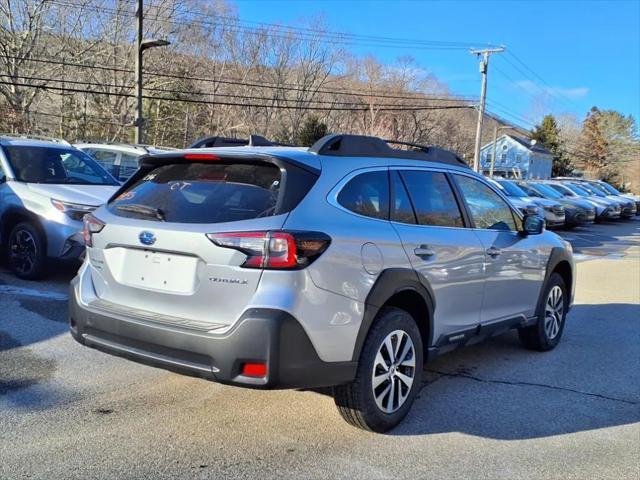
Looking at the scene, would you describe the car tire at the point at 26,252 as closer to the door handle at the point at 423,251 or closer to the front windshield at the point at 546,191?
the door handle at the point at 423,251

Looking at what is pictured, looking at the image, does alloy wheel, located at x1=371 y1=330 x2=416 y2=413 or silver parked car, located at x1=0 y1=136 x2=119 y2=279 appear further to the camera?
silver parked car, located at x1=0 y1=136 x2=119 y2=279

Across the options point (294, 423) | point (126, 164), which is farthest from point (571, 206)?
point (294, 423)

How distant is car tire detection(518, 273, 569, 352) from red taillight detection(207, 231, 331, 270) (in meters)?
3.42

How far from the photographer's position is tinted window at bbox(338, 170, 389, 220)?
3763mm

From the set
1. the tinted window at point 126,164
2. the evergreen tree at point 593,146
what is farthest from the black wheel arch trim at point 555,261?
the evergreen tree at point 593,146

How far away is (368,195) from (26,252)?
528 centimetres

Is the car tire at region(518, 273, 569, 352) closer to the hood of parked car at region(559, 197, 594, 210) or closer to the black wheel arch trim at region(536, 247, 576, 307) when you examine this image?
the black wheel arch trim at region(536, 247, 576, 307)

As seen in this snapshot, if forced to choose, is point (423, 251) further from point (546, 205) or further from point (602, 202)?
point (602, 202)

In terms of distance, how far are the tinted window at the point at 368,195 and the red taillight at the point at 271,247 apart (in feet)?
1.76

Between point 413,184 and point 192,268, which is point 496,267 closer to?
point 413,184

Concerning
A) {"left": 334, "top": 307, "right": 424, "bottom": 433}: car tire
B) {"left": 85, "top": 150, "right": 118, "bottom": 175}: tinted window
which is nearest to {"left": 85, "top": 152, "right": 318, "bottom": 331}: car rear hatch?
{"left": 334, "top": 307, "right": 424, "bottom": 433}: car tire

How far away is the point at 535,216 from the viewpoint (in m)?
5.58

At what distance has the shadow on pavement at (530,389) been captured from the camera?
13.7 feet

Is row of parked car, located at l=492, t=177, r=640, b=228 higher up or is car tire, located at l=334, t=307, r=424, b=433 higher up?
row of parked car, located at l=492, t=177, r=640, b=228
